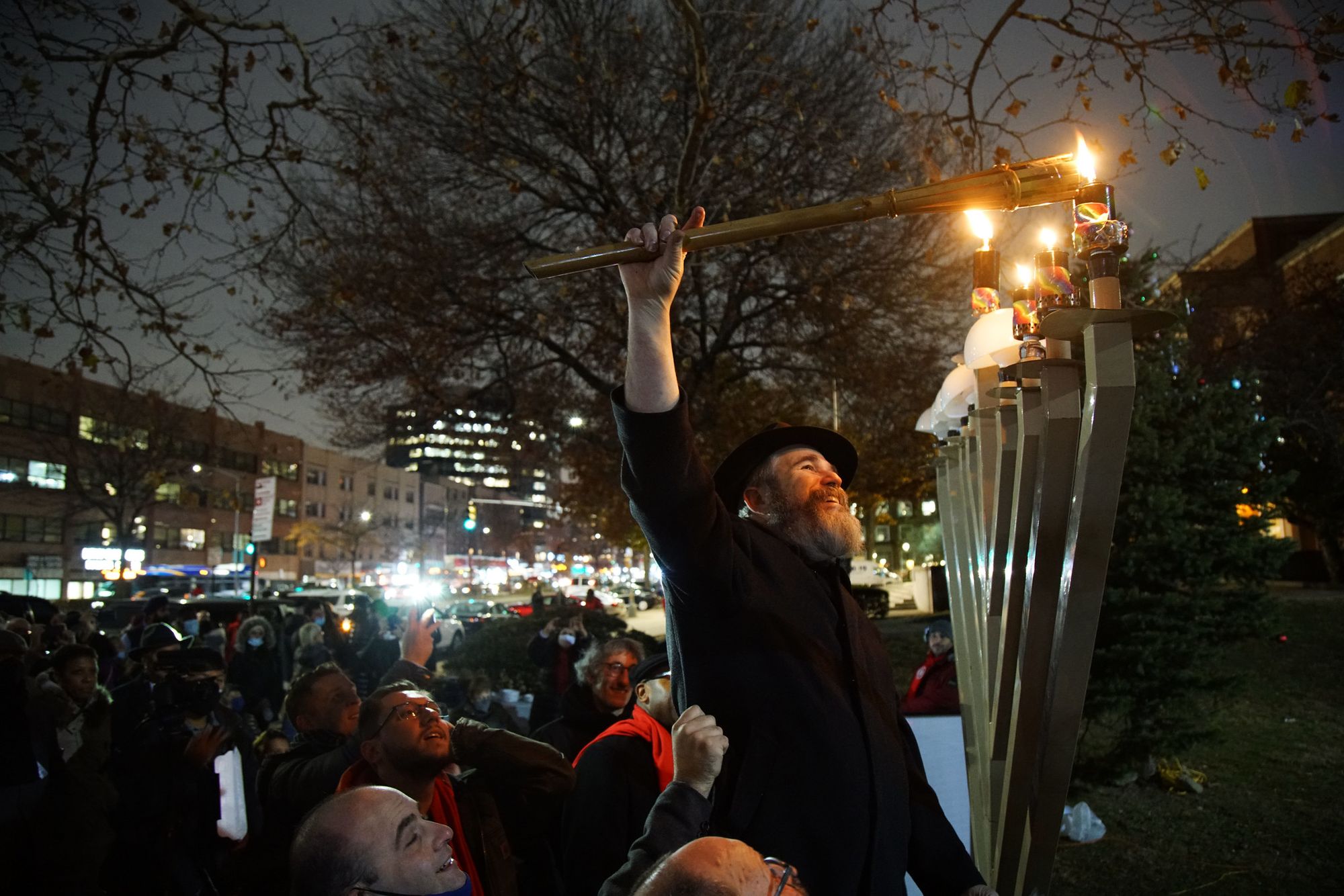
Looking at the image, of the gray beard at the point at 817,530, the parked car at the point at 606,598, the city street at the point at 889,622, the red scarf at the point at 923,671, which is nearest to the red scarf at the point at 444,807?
the gray beard at the point at 817,530

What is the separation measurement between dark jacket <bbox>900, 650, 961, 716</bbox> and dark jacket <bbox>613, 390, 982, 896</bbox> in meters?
5.35

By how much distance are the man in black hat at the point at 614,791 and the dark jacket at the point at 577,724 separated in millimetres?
1270

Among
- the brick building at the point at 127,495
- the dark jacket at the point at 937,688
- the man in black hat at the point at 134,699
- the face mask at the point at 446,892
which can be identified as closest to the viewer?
the face mask at the point at 446,892

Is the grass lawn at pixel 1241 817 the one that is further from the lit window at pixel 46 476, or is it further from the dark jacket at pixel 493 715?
the lit window at pixel 46 476

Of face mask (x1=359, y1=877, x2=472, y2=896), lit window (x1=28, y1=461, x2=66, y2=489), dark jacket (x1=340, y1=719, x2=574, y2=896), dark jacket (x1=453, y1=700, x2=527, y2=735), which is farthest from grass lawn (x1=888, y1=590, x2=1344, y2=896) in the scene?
lit window (x1=28, y1=461, x2=66, y2=489)

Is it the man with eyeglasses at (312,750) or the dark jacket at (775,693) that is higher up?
the dark jacket at (775,693)

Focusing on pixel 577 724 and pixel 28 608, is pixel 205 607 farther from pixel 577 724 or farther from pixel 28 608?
pixel 577 724

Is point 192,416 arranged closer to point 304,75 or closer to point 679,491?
point 304,75

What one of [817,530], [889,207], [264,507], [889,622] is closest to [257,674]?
[264,507]

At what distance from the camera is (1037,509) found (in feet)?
8.50

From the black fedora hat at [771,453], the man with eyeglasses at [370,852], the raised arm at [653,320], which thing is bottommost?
the man with eyeglasses at [370,852]

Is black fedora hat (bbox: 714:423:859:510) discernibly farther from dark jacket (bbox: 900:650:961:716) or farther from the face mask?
dark jacket (bbox: 900:650:961:716)

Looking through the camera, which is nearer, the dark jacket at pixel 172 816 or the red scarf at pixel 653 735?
the red scarf at pixel 653 735

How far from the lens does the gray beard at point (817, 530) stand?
8.16 feet
